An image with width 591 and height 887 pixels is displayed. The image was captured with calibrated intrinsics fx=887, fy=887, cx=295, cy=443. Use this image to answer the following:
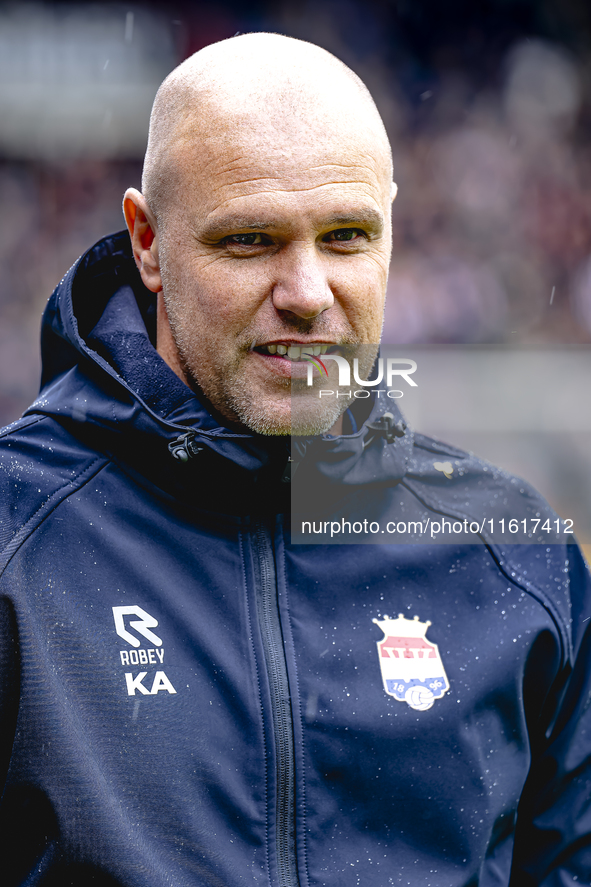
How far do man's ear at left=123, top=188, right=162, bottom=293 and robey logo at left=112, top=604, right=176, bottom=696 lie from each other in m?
0.50

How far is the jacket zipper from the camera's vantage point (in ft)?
3.56

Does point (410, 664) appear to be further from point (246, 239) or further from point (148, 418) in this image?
point (246, 239)

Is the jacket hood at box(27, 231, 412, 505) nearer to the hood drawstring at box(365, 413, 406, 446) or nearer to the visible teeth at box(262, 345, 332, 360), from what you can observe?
the hood drawstring at box(365, 413, 406, 446)

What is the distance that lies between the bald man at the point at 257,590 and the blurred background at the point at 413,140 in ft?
14.2

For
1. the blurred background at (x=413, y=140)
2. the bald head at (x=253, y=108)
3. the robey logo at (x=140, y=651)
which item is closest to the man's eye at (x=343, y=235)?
the bald head at (x=253, y=108)

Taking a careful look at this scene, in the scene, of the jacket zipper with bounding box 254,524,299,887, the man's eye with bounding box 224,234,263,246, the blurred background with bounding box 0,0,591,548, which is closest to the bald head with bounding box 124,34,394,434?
the man's eye with bounding box 224,234,263,246

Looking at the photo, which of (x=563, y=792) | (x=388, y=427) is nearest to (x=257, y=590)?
(x=388, y=427)

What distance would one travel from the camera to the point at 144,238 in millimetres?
1351

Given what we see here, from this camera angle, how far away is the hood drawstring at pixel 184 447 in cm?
114

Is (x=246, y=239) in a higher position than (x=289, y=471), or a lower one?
higher

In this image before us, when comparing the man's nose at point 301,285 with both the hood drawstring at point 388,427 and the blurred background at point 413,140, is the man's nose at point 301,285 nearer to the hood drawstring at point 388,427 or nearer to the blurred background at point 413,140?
the hood drawstring at point 388,427

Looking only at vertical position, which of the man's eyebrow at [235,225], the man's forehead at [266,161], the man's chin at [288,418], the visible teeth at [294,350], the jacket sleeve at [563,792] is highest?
the man's forehead at [266,161]

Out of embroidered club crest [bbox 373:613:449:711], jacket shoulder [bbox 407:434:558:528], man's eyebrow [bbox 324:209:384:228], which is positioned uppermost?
man's eyebrow [bbox 324:209:384:228]

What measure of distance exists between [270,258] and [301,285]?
0.06 m
